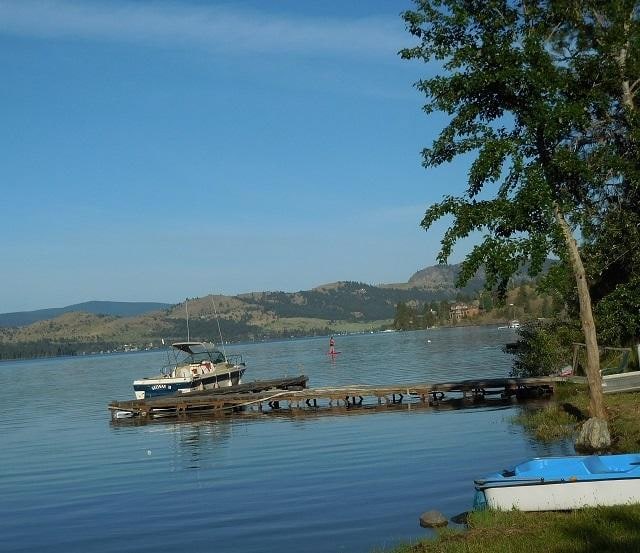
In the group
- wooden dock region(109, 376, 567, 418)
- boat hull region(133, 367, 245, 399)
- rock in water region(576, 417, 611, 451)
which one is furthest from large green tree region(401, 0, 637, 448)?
boat hull region(133, 367, 245, 399)

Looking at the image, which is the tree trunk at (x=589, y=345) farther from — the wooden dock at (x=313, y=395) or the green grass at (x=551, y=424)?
the wooden dock at (x=313, y=395)

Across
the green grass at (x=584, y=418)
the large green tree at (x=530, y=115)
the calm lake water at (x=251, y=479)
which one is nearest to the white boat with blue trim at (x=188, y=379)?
the calm lake water at (x=251, y=479)

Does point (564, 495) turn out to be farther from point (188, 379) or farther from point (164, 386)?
point (164, 386)

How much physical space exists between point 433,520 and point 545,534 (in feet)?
16.8

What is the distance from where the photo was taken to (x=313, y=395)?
58094 millimetres

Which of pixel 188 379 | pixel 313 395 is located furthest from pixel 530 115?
pixel 188 379

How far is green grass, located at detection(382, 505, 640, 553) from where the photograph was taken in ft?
48.6

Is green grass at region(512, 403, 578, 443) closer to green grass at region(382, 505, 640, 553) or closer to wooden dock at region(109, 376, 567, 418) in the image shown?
wooden dock at region(109, 376, 567, 418)

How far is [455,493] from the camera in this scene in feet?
82.3

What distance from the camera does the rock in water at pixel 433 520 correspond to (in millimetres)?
20812

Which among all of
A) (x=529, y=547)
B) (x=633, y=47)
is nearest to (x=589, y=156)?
(x=633, y=47)

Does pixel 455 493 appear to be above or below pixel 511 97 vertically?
below

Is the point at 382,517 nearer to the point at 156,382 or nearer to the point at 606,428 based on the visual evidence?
the point at 606,428

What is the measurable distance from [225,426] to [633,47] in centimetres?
3391
